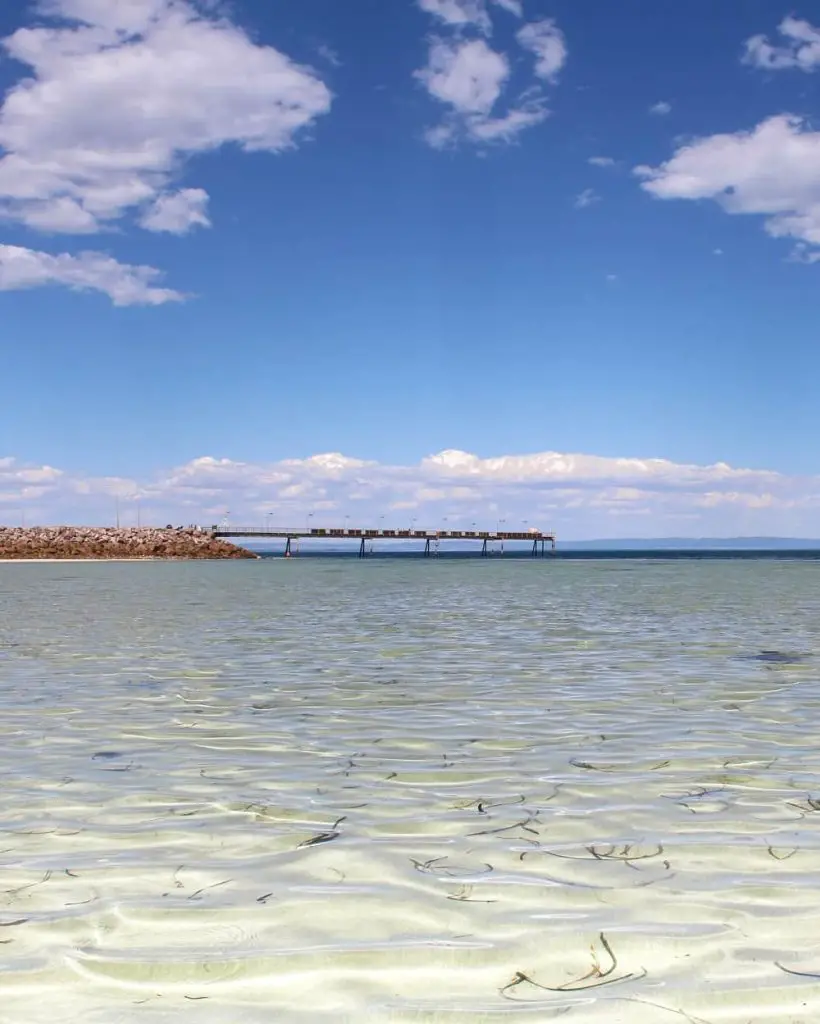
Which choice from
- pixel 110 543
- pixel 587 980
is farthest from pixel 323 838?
pixel 110 543

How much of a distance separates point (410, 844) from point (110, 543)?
128m

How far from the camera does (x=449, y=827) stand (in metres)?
6.93

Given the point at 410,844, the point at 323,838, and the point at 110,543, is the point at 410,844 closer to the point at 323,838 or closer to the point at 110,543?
the point at 323,838

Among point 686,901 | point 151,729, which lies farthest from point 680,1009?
point 151,729

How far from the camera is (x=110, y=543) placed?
127 meters

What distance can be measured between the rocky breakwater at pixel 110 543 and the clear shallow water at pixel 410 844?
113402 mm

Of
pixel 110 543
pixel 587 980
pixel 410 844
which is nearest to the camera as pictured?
pixel 587 980

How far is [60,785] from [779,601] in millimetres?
31626

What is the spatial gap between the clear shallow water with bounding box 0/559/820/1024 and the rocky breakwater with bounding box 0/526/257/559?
113 meters

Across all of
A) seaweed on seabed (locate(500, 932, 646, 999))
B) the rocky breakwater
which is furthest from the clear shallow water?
the rocky breakwater

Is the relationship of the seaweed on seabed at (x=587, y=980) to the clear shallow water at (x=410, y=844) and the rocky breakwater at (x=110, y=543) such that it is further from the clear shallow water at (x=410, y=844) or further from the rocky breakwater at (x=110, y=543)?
the rocky breakwater at (x=110, y=543)

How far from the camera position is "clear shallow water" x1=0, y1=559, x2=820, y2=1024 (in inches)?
171

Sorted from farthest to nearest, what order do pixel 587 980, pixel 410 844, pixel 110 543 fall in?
1. pixel 110 543
2. pixel 410 844
3. pixel 587 980

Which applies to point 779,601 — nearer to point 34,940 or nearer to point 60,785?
point 60,785
